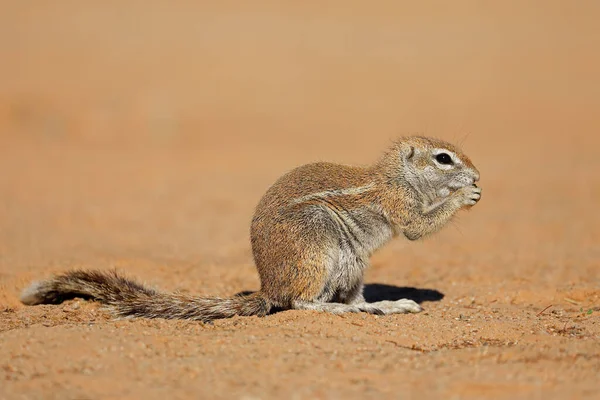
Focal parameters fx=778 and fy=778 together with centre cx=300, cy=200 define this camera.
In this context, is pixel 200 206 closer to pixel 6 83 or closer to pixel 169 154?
pixel 169 154

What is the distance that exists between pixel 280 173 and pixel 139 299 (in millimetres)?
10896

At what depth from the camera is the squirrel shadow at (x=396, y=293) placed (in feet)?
27.5

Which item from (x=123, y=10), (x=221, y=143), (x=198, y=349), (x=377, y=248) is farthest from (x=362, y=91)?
(x=198, y=349)

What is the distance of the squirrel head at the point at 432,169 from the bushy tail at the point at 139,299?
74.1 inches

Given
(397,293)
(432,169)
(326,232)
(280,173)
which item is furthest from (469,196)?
(280,173)

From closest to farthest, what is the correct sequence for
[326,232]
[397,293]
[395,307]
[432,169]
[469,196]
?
1. [326,232]
2. [395,307]
3. [469,196]
4. [432,169]
5. [397,293]

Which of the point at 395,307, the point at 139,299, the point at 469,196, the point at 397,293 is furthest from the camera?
the point at 397,293

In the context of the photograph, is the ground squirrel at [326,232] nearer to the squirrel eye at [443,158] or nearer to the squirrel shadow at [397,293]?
the squirrel eye at [443,158]

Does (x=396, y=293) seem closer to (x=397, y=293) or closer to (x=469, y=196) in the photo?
(x=397, y=293)

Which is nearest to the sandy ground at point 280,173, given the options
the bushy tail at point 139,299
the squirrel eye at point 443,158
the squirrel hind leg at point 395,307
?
the bushy tail at point 139,299

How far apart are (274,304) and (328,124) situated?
637 inches

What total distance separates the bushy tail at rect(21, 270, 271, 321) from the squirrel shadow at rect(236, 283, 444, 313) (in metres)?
1.41

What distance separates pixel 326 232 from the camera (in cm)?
681

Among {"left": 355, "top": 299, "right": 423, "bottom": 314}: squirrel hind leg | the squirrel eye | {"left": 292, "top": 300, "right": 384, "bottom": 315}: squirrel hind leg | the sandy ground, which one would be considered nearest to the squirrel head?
the squirrel eye
